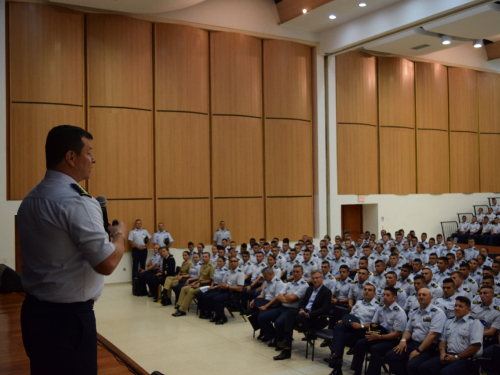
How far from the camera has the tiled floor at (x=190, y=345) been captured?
22.5ft

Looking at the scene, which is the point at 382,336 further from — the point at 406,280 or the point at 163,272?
the point at 163,272

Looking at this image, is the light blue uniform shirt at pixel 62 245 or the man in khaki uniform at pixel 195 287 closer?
the light blue uniform shirt at pixel 62 245

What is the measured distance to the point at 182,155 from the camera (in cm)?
1497

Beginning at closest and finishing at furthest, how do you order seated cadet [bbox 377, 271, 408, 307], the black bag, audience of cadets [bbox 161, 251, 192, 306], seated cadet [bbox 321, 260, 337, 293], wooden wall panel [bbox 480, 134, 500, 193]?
1. seated cadet [bbox 377, 271, 408, 307]
2. seated cadet [bbox 321, 260, 337, 293]
3. audience of cadets [bbox 161, 251, 192, 306]
4. the black bag
5. wooden wall panel [bbox 480, 134, 500, 193]

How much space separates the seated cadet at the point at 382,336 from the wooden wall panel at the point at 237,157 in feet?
31.4

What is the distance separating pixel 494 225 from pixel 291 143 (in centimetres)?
738

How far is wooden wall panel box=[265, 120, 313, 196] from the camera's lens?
53.8ft

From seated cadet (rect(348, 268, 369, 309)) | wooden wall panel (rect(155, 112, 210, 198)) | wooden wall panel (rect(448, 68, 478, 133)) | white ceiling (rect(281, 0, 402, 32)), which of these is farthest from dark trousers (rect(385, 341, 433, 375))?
wooden wall panel (rect(448, 68, 478, 133))

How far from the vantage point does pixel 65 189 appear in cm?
169

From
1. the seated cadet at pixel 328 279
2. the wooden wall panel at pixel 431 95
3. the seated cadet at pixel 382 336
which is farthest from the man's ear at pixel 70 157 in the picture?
the wooden wall panel at pixel 431 95

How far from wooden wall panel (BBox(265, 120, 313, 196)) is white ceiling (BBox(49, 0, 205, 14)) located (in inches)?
183

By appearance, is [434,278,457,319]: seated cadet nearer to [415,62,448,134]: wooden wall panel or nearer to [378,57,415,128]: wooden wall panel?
[378,57,415,128]: wooden wall panel

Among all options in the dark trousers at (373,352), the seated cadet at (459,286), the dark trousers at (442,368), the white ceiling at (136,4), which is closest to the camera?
the dark trousers at (442,368)

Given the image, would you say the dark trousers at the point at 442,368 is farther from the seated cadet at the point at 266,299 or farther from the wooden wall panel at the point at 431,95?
the wooden wall panel at the point at 431,95
